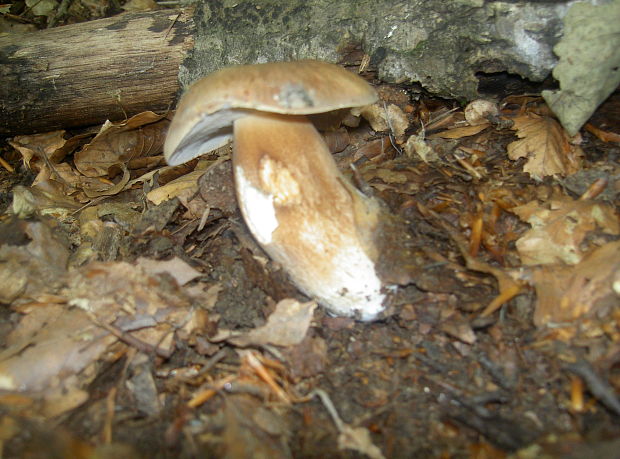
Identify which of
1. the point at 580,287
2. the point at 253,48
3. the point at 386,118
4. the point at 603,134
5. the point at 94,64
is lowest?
the point at 580,287

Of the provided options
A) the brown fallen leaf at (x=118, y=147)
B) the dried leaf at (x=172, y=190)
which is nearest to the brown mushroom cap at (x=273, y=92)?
the dried leaf at (x=172, y=190)

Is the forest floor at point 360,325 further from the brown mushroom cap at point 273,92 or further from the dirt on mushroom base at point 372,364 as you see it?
the brown mushroom cap at point 273,92

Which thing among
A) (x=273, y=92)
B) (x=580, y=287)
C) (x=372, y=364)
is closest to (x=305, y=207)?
(x=273, y=92)

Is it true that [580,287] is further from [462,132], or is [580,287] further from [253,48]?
[253,48]

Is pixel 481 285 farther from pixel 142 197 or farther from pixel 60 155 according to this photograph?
pixel 60 155

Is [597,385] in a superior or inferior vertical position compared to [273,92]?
inferior

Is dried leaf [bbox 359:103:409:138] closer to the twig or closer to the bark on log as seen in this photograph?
the bark on log

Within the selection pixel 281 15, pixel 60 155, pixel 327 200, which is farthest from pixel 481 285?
pixel 60 155

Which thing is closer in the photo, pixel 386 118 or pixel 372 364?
pixel 372 364
